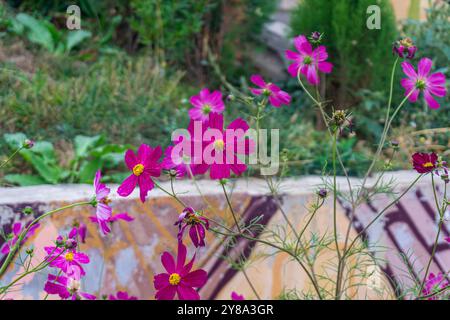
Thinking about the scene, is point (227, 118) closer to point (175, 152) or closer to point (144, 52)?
point (144, 52)

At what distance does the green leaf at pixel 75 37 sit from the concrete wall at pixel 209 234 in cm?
174

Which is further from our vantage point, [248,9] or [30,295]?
[248,9]

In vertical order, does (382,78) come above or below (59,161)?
above

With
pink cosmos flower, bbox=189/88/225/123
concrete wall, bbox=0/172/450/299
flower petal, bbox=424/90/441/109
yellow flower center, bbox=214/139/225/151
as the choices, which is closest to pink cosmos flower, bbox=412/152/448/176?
flower petal, bbox=424/90/441/109

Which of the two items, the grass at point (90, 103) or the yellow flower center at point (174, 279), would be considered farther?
the grass at point (90, 103)

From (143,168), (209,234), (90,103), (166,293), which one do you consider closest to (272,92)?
(143,168)

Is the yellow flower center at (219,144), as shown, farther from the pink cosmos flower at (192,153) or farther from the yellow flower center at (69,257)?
the yellow flower center at (69,257)

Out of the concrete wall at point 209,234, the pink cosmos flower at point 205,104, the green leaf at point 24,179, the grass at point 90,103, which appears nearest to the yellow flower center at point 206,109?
the pink cosmos flower at point 205,104

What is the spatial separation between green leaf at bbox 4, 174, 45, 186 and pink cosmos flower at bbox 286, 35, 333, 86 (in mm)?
1383

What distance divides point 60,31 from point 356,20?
1851 millimetres

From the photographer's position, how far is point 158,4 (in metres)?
4.11

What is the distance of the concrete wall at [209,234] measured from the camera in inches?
90.0

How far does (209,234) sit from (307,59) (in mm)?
1017

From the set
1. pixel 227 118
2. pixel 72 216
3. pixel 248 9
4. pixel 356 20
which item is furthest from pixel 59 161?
pixel 248 9
